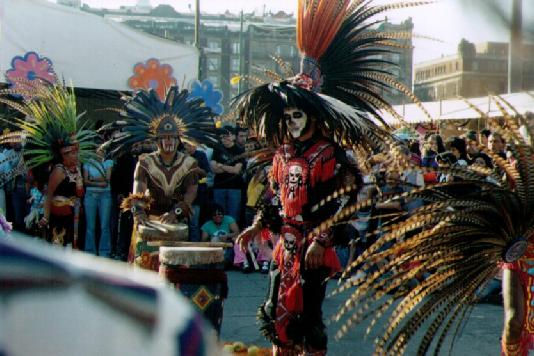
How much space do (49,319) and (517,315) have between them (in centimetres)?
346

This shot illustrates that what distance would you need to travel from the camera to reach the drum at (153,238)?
594 centimetres

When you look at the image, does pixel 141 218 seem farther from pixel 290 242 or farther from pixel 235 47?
pixel 235 47

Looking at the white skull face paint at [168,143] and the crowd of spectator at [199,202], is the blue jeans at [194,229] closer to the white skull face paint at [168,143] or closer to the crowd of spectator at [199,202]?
the crowd of spectator at [199,202]

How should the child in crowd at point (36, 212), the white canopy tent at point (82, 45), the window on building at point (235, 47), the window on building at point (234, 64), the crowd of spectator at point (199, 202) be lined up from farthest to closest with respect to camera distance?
the window on building at point (234, 64) < the window on building at point (235, 47) < the white canopy tent at point (82, 45) < the crowd of spectator at point (199, 202) < the child in crowd at point (36, 212)

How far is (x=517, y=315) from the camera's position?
385 centimetres

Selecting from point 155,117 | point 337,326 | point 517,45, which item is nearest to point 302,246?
point 337,326

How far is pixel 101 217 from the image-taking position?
10.8 meters

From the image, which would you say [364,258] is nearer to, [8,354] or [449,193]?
[449,193]

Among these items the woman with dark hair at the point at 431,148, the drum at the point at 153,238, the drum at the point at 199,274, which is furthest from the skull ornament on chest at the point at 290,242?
the woman with dark hair at the point at 431,148

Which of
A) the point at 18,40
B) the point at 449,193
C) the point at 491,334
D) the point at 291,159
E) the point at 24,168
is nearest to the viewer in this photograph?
the point at 449,193

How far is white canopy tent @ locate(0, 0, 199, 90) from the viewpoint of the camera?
12609 mm

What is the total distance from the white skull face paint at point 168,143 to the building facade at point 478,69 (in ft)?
7.05

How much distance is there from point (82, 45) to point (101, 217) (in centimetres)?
355

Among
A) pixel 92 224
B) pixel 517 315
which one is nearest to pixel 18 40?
pixel 92 224
